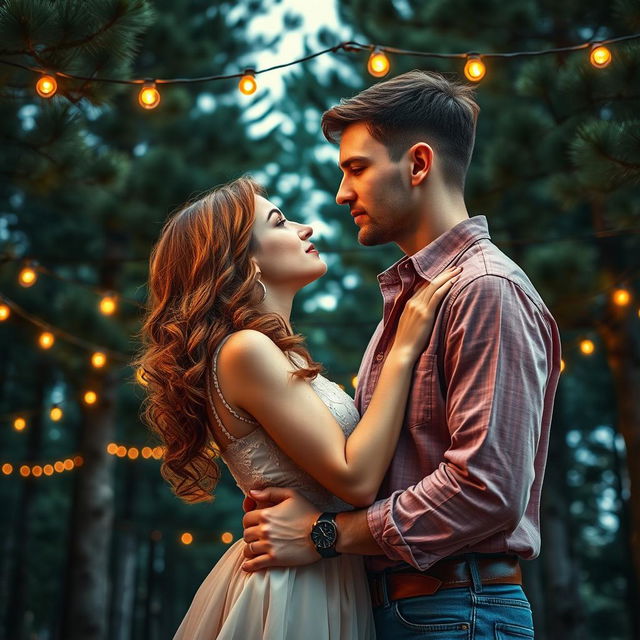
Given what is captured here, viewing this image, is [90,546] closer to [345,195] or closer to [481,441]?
[345,195]

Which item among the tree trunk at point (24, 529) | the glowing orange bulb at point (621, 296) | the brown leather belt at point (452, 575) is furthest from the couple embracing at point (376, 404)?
the tree trunk at point (24, 529)

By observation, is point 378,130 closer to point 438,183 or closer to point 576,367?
point 438,183

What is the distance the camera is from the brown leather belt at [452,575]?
1998 mm

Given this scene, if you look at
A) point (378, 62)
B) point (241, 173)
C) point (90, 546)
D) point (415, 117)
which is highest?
point (241, 173)

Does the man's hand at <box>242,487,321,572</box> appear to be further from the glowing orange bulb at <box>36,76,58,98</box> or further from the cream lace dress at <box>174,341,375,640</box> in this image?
the glowing orange bulb at <box>36,76,58,98</box>

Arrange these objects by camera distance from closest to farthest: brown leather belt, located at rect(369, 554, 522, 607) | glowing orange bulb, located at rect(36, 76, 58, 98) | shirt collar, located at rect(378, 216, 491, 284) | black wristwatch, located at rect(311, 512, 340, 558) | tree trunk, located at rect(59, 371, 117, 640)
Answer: brown leather belt, located at rect(369, 554, 522, 607) < black wristwatch, located at rect(311, 512, 340, 558) < shirt collar, located at rect(378, 216, 491, 284) < glowing orange bulb, located at rect(36, 76, 58, 98) < tree trunk, located at rect(59, 371, 117, 640)

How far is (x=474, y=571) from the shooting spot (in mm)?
1994

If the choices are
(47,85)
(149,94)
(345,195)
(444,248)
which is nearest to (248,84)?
(149,94)

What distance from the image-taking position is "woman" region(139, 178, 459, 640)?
7.00 ft

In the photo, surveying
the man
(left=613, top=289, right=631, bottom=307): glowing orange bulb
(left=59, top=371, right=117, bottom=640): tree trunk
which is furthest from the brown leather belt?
(left=59, top=371, right=117, bottom=640): tree trunk

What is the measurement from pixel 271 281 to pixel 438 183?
1.78 feet

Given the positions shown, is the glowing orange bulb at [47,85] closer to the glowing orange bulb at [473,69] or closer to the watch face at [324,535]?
the glowing orange bulb at [473,69]

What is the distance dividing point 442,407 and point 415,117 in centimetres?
76

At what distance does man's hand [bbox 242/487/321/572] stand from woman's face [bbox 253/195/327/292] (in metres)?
0.61
